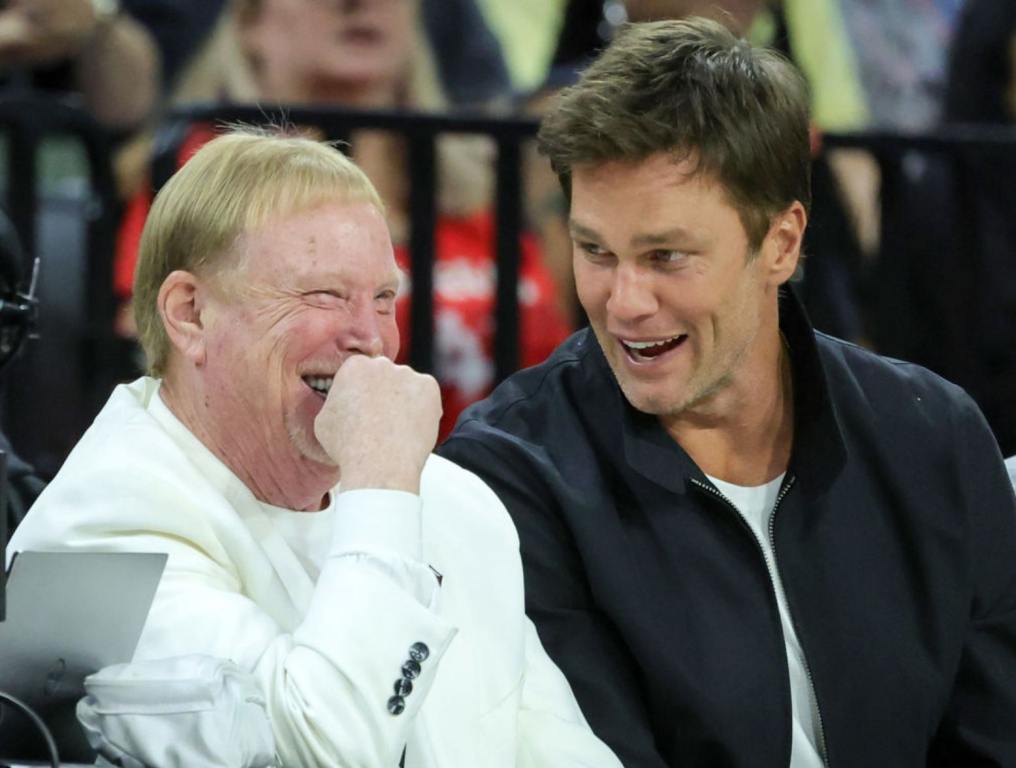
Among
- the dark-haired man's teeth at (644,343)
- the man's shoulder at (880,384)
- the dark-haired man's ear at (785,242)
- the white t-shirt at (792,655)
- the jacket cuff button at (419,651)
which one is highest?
the dark-haired man's ear at (785,242)

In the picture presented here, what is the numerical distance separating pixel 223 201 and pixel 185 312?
154 millimetres

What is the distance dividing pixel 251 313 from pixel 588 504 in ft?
1.90

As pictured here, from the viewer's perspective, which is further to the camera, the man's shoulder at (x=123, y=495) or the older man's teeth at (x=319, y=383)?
the older man's teeth at (x=319, y=383)

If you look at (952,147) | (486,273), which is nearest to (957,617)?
(486,273)

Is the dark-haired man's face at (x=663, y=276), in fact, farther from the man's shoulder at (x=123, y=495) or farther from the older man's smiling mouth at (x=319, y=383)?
the man's shoulder at (x=123, y=495)

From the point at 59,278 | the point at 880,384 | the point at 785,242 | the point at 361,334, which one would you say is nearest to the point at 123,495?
the point at 361,334

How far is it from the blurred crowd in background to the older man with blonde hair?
1910 mm

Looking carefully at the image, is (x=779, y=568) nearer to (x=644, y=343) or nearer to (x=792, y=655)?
(x=792, y=655)

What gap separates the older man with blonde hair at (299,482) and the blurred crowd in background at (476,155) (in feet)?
6.27

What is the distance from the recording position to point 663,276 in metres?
2.89

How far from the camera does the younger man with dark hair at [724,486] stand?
9.27 ft

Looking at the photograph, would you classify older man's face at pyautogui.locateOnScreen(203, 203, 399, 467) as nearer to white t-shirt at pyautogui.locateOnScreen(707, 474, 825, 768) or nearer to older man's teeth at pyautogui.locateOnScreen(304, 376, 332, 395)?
older man's teeth at pyautogui.locateOnScreen(304, 376, 332, 395)

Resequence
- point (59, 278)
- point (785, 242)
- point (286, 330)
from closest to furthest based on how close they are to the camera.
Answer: point (286, 330), point (785, 242), point (59, 278)

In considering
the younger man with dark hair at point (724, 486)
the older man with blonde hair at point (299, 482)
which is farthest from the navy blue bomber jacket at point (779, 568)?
the older man with blonde hair at point (299, 482)
